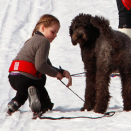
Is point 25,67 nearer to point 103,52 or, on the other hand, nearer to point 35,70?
point 35,70

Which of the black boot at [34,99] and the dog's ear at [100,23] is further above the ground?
the dog's ear at [100,23]

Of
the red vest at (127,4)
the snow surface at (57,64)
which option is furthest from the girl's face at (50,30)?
the red vest at (127,4)

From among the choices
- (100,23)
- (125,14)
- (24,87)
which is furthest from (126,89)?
(125,14)

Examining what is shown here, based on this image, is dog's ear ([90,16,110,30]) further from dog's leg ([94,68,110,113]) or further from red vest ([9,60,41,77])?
red vest ([9,60,41,77])

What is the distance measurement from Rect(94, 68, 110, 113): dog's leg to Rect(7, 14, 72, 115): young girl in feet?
1.32

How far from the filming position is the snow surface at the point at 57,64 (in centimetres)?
430

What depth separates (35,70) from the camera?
4949mm

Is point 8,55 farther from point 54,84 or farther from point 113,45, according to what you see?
point 113,45

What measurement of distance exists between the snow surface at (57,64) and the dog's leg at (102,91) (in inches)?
5.4

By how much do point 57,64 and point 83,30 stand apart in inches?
126

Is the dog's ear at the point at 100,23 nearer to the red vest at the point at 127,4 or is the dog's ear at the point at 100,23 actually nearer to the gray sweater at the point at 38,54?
the gray sweater at the point at 38,54

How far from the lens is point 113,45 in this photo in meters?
4.64

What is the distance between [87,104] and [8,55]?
3.86 meters

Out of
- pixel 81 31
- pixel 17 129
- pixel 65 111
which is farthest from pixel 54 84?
pixel 17 129
